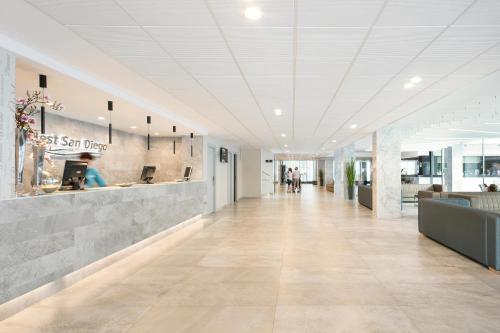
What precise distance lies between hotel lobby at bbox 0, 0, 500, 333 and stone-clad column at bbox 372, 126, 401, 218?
244cm

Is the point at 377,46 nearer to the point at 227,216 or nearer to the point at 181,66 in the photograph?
the point at 181,66

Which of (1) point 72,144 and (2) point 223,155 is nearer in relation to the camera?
(1) point 72,144

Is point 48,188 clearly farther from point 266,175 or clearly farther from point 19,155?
point 266,175

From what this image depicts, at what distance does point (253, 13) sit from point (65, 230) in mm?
3199

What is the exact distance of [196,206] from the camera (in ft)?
30.6

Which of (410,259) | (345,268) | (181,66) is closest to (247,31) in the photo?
(181,66)

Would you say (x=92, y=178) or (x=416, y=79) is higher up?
(x=416, y=79)

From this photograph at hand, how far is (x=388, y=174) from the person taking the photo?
1052 centimetres

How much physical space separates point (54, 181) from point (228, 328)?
276cm

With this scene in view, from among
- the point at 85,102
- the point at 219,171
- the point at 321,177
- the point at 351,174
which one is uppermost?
the point at 85,102

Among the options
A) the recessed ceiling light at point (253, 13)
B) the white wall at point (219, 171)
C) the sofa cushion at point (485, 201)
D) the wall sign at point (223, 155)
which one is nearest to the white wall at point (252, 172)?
the white wall at point (219, 171)

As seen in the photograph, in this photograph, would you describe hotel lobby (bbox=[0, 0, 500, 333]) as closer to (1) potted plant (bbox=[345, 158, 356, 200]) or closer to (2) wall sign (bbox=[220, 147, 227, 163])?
(2) wall sign (bbox=[220, 147, 227, 163])

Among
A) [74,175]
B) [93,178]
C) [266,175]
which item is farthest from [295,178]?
[74,175]

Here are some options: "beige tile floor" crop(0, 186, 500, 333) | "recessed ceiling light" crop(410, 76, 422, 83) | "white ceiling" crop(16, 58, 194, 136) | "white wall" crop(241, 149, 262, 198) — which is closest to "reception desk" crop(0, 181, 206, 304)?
"beige tile floor" crop(0, 186, 500, 333)
